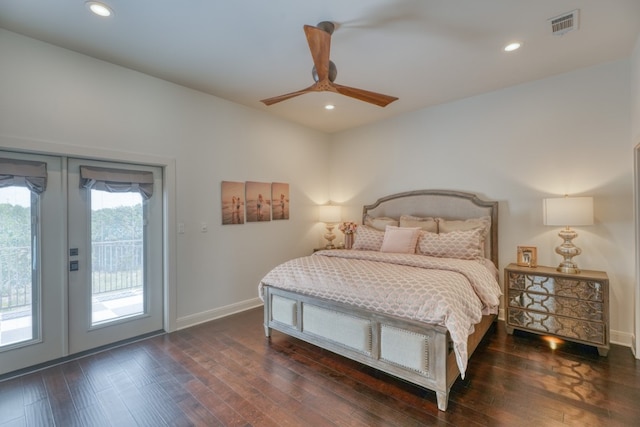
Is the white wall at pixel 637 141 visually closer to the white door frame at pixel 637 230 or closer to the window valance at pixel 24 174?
the white door frame at pixel 637 230

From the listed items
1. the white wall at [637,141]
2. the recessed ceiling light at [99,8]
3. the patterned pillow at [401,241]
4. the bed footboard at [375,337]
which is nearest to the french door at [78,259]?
the recessed ceiling light at [99,8]

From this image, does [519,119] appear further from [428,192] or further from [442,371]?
[442,371]

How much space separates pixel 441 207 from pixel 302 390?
3073 millimetres

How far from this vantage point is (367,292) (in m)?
2.56

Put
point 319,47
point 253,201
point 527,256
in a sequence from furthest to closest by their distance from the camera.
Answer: point 253,201
point 527,256
point 319,47

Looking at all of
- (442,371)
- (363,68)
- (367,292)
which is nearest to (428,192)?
(363,68)

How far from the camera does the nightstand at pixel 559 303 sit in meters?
2.89

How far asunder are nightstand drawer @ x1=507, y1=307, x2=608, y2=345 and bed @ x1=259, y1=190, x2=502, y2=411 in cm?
33

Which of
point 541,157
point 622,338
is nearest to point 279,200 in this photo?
point 541,157

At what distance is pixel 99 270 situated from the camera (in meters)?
3.15

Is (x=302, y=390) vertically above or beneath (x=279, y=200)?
beneath

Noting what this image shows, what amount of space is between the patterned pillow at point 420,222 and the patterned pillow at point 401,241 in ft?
0.75

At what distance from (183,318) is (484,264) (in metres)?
3.68

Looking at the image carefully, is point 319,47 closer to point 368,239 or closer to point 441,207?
point 368,239
